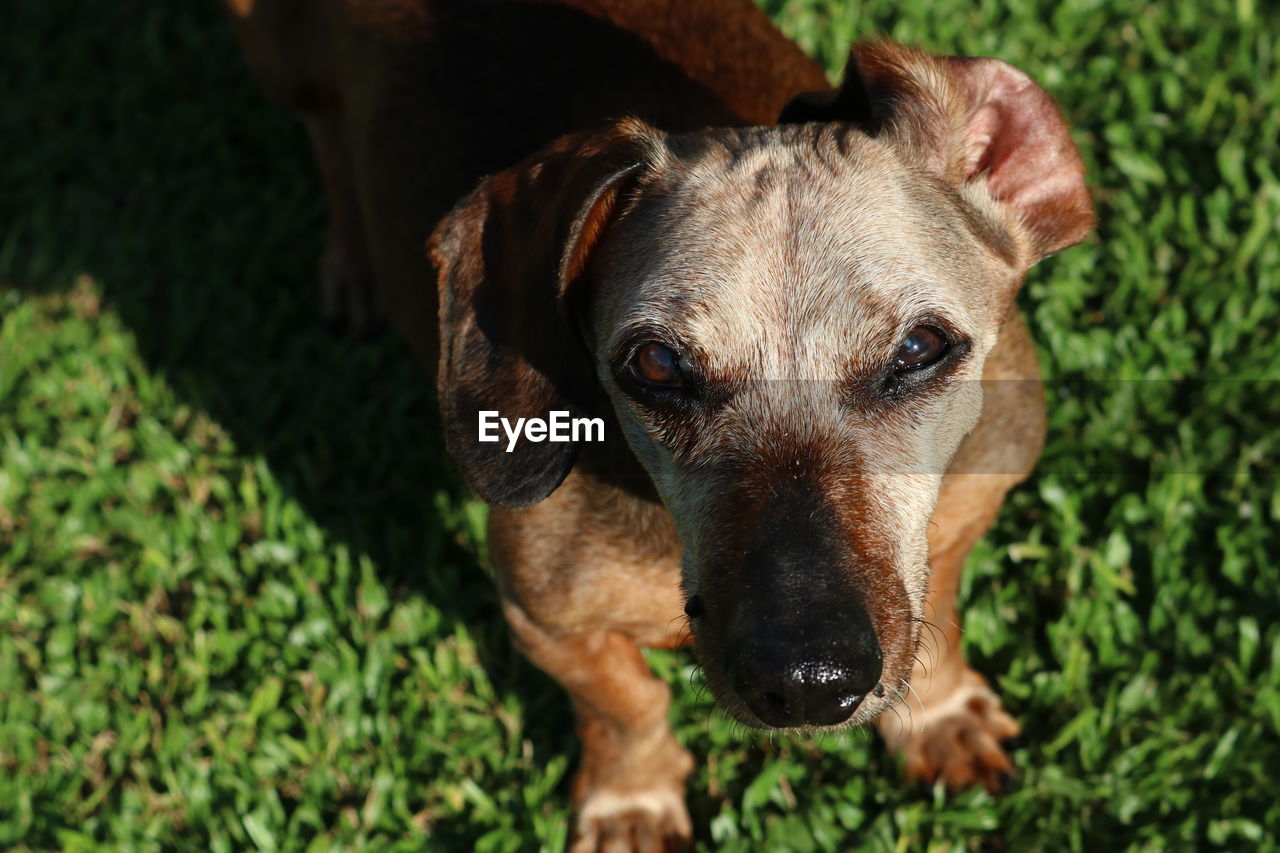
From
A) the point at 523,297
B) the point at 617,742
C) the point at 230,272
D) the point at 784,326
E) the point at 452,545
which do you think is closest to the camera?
the point at 784,326

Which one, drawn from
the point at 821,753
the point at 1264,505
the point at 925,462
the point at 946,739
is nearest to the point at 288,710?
the point at 821,753

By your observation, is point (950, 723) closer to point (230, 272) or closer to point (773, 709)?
point (773, 709)

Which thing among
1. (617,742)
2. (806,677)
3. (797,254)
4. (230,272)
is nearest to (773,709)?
(806,677)

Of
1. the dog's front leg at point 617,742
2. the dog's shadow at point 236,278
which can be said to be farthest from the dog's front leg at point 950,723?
the dog's front leg at point 617,742

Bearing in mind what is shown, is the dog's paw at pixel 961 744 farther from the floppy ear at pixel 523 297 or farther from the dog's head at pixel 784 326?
the floppy ear at pixel 523 297

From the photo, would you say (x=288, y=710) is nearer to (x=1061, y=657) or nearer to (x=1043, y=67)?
(x=1061, y=657)
